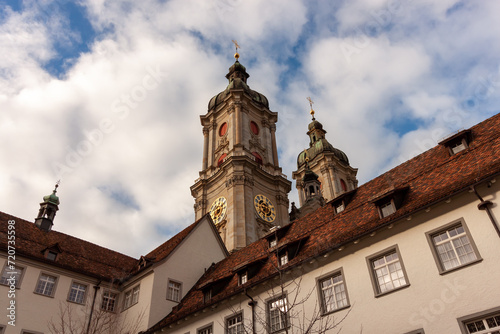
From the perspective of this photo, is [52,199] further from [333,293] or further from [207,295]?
[333,293]

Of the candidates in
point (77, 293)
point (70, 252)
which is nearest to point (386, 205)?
point (77, 293)

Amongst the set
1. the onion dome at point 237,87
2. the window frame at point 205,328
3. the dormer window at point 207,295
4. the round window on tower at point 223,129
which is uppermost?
the onion dome at point 237,87

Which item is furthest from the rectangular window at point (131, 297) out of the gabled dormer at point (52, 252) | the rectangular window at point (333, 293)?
the rectangular window at point (333, 293)

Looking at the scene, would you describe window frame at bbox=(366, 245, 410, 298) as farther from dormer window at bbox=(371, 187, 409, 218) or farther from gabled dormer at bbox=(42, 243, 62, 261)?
gabled dormer at bbox=(42, 243, 62, 261)

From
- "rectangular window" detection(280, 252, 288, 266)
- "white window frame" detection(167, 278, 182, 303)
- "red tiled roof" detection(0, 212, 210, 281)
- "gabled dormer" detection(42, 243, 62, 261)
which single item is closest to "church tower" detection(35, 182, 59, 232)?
"red tiled roof" detection(0, 212, 210, 281)

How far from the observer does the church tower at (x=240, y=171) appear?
151 feet

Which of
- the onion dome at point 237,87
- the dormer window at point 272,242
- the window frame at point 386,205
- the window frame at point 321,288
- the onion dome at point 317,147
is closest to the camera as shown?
the window frame at point 321,288

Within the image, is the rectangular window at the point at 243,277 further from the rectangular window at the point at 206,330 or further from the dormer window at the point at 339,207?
the dormer window at the point at 339,207

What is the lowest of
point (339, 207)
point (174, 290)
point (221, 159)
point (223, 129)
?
point (174, 290)

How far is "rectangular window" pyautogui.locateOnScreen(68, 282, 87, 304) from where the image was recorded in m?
22.9

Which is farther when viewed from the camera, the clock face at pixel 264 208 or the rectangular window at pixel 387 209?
the clock face at pixel 264 208

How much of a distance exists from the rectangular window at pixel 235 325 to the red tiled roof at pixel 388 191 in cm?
99

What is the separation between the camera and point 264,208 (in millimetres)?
49062

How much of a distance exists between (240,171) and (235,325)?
32.1 metres
